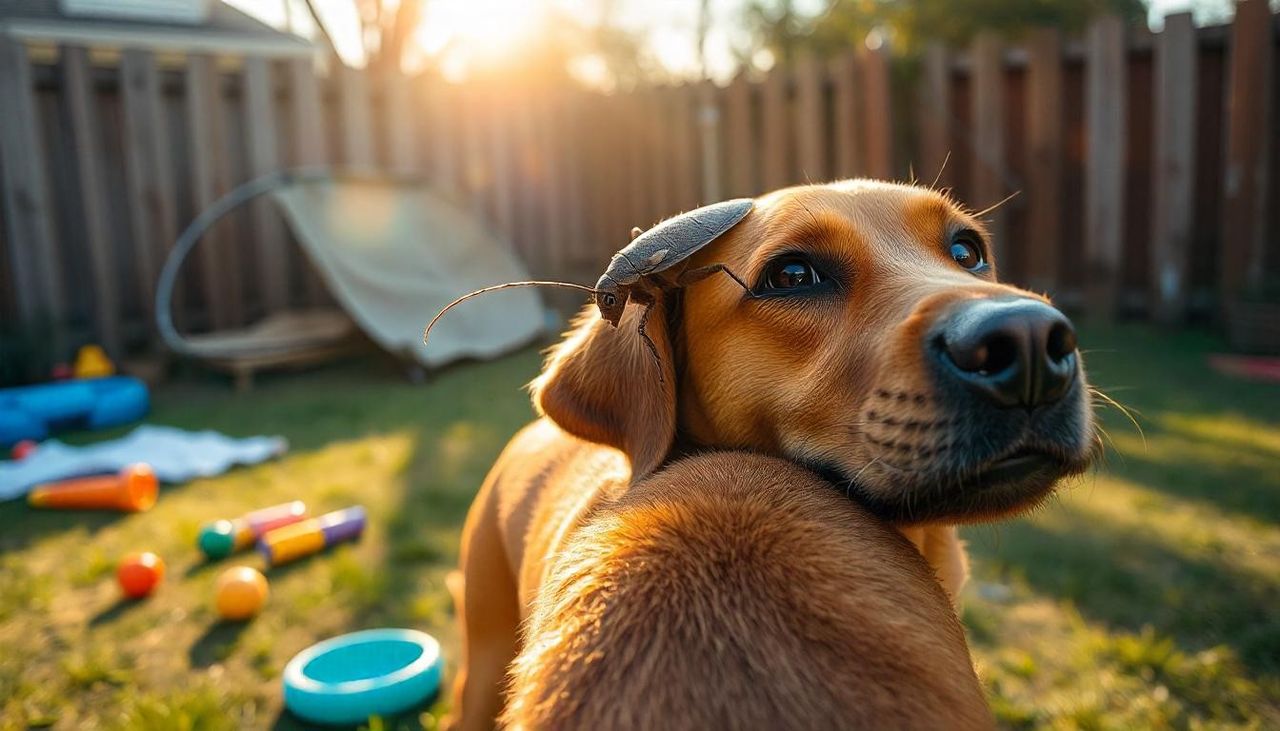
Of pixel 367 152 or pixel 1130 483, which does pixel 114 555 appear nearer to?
pixel 1130 483

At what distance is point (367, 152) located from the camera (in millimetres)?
10195

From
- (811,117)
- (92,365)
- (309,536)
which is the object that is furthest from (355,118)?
(309,536)

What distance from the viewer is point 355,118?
395 inches

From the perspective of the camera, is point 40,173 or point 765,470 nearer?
point 765,470

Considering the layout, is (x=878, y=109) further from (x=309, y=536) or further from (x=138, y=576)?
(x=138, y=576)

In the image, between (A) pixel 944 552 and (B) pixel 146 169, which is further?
(B) pixel 146 169

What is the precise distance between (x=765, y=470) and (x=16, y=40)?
10.0 metres

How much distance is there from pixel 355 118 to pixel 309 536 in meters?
7.15

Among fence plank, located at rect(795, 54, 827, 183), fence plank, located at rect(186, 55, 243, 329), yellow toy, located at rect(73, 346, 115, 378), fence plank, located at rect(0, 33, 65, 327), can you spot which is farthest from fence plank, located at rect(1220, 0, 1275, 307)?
fence plank, located at rect(0, 33, 65, 327)

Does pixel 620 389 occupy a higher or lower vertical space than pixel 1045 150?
lower

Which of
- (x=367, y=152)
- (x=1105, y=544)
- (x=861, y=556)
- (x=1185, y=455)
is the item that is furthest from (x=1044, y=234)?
(x=861, y=556)

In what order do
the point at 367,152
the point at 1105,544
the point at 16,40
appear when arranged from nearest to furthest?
the point at 1105,544, the point at 16,40, the point at 367,152

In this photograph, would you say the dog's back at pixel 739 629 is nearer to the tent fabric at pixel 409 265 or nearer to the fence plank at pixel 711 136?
the tent fabric at pixel 409 265

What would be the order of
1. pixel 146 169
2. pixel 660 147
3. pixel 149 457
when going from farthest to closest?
pixel 660 147, pixel 146 169, pixel 149 457
